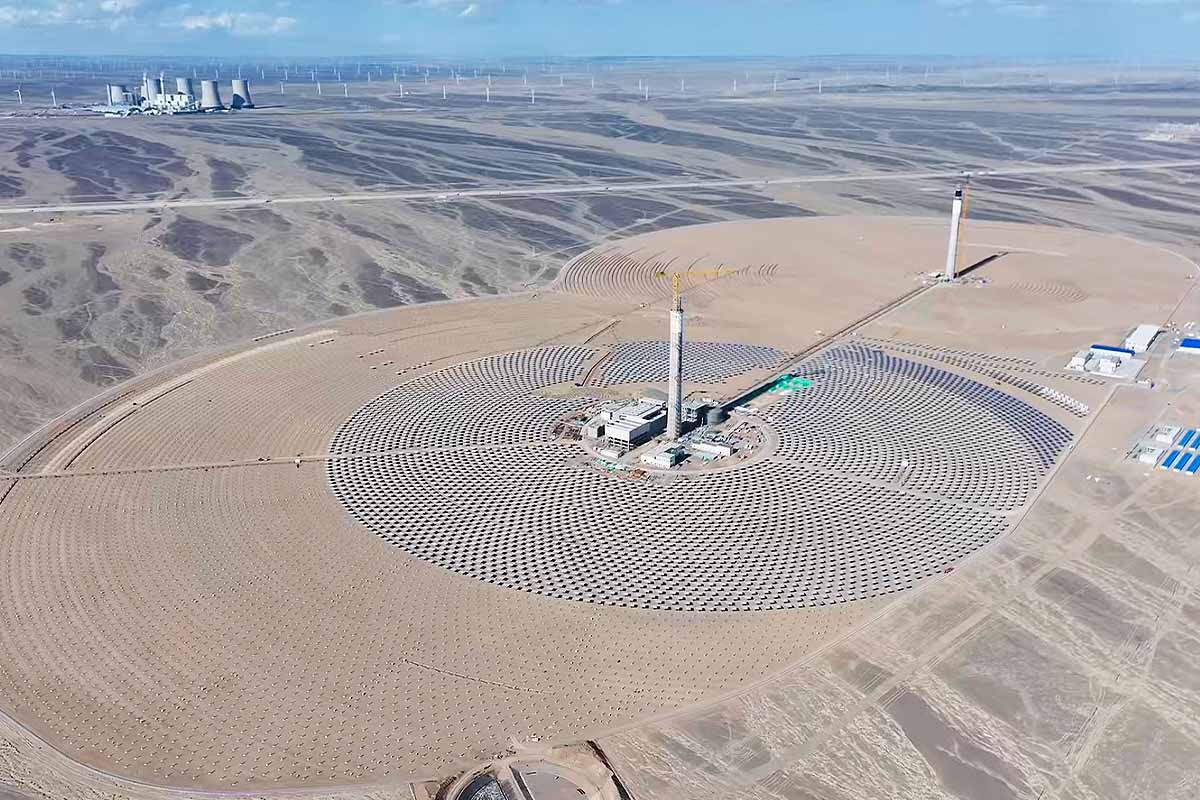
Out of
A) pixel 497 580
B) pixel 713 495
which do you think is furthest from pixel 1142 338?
pixel 497 580

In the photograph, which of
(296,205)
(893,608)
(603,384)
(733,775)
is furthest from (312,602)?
(296,205)

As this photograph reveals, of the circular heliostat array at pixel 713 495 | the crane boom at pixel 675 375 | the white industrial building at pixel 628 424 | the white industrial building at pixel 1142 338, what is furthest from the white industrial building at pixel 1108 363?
the white industrial building at pixel 628 424

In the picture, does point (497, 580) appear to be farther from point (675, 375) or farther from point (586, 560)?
point (675, 375)

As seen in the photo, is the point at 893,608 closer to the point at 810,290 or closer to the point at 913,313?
the point at 913,313

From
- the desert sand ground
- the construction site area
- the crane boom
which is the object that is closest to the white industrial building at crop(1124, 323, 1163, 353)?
the construction site area

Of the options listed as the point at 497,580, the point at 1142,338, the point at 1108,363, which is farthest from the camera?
the point at 1142,338

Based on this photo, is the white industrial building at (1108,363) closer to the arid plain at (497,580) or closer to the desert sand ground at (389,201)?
the arid plain at (497,580)
